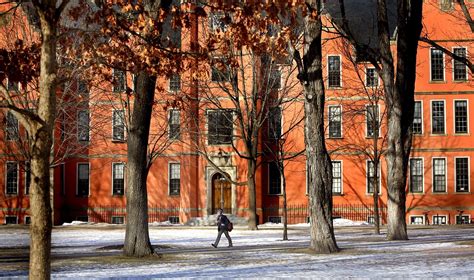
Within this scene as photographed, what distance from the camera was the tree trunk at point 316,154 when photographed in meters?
22.8

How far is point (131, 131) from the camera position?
897 inches

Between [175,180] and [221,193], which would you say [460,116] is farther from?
[175,180]

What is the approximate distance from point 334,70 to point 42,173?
37.6 m

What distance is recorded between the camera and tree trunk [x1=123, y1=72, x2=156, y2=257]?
22.4 meters

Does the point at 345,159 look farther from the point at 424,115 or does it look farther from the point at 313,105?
the point at 313,105

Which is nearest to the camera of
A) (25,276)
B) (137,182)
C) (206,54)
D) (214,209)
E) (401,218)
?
(206,54)

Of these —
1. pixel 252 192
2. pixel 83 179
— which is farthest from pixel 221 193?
pixel 83 179

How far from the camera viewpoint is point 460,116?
157ft

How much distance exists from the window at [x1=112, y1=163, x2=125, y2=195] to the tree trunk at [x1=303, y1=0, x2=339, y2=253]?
93.8ft

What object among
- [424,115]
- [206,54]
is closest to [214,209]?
[424,115]

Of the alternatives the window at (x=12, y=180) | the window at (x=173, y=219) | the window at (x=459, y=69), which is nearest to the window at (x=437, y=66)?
the window at (x=459, y=69)

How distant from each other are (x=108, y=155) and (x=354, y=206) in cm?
1628

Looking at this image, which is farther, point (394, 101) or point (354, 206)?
point (354, 206)

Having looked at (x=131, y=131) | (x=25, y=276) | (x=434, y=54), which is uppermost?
(x=434, y=54)
